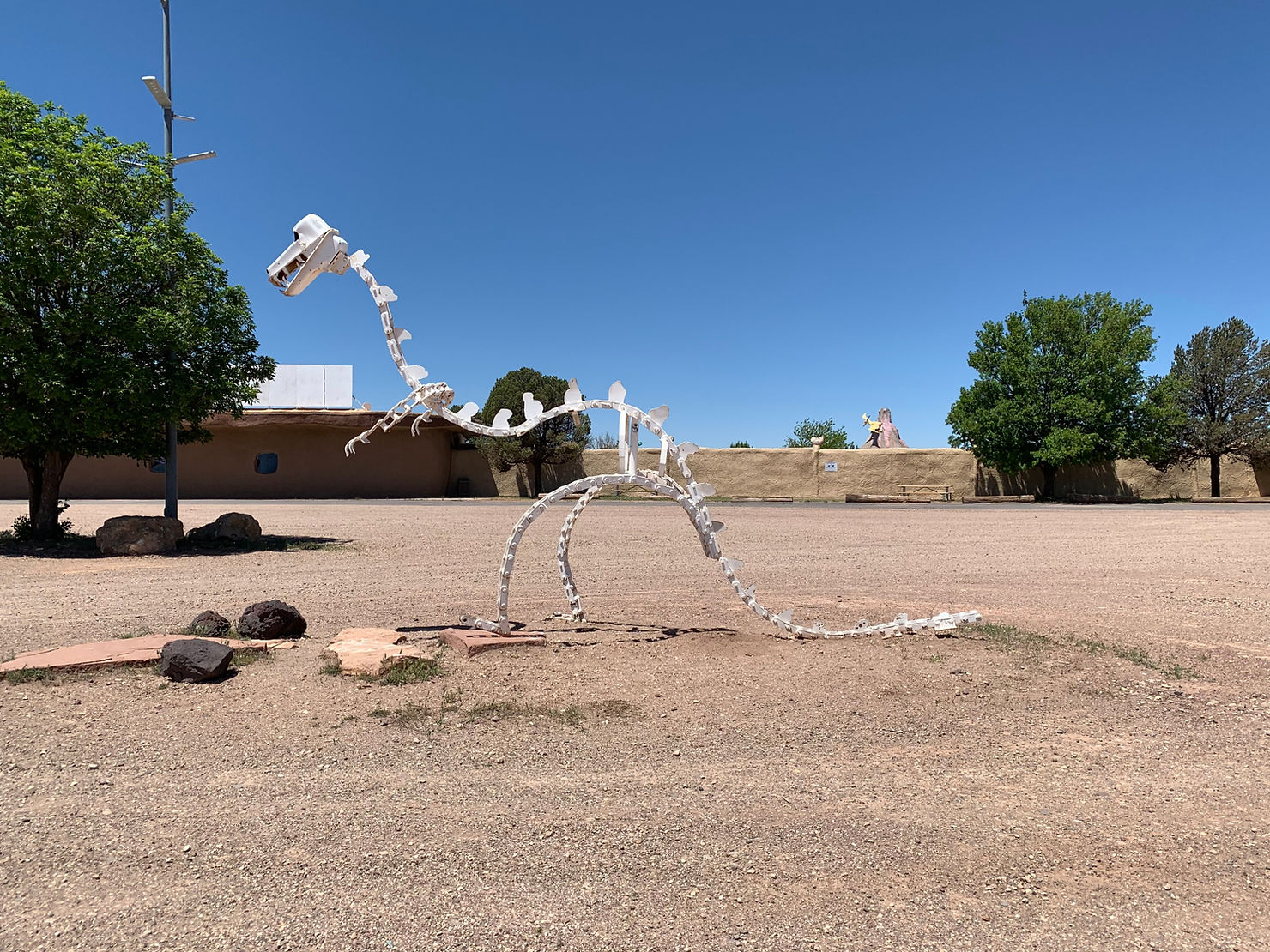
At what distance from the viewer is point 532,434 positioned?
34688mm

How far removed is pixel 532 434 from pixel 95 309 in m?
22.6

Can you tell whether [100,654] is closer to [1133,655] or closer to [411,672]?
[411,672]

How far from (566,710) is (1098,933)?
3056 mm

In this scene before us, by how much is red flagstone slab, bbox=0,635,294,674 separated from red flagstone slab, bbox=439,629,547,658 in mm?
1488

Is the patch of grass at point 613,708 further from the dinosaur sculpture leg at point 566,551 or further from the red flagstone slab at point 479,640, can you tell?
the dinosaur sculpture leg at point 566,551

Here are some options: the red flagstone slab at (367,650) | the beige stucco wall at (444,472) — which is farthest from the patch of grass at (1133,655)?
the beige stucco wall at (444,472)

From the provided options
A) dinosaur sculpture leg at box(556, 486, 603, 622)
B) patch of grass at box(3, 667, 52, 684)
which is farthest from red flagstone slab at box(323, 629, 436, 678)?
patch of grass at box(3, 667, 52, 684)

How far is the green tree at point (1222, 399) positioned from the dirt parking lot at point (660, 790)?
101 ft

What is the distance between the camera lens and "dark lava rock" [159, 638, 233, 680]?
5.45 m

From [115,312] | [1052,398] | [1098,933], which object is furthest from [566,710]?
[1052,398]

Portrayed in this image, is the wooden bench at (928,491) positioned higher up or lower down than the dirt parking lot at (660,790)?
higher up

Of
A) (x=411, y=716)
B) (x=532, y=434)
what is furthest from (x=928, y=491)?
(x=411, y=716)

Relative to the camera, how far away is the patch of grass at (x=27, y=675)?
5379 millimetres

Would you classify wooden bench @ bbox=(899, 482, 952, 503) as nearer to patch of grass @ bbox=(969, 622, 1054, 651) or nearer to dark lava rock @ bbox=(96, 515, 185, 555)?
patch of grass @ bbox=(969, 622, 1054, 651)
